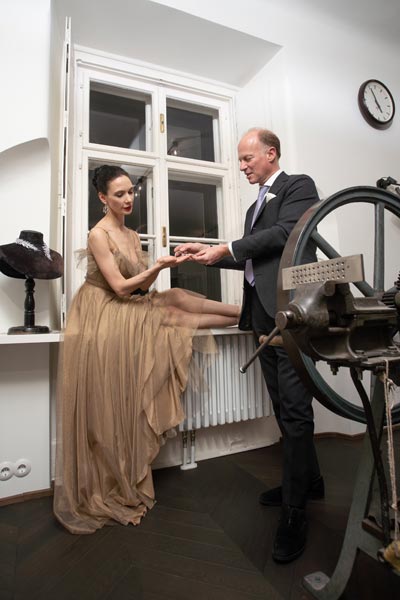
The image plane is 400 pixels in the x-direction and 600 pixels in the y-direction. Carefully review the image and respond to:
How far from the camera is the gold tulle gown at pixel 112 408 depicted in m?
1.43

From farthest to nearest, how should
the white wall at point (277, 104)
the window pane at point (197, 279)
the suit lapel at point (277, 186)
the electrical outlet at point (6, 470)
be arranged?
the window pane at point (197, 279), the white wall at point (277, 104), the electrical outlet at point (6, 470), the suit lapel at point (277, 186)

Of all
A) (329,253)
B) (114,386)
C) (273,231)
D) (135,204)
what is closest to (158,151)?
(135,204)

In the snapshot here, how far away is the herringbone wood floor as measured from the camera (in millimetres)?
1066

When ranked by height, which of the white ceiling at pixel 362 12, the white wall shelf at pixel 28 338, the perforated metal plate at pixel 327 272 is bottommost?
the white wall shelf at pixel 28 338

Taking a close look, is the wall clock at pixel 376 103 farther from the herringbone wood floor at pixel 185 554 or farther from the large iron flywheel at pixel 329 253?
the herringbone wood floor at pixel 185 554

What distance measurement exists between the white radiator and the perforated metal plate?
120 cm

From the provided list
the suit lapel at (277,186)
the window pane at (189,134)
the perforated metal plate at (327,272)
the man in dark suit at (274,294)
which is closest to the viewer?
the perforated metal plate at (327,272)

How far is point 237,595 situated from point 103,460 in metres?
0.72

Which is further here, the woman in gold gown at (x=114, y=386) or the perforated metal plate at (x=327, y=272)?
the woman in gold gown at (x=114, y=386)

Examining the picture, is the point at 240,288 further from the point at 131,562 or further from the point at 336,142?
the point at 131,562

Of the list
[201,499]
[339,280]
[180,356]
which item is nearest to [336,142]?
[180,356]

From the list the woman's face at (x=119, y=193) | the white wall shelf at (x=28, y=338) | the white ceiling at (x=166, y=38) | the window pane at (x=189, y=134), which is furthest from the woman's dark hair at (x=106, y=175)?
the white ceiling at (x=166, y=38)

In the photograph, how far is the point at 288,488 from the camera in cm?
131

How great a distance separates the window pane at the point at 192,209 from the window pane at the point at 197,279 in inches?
9.3
